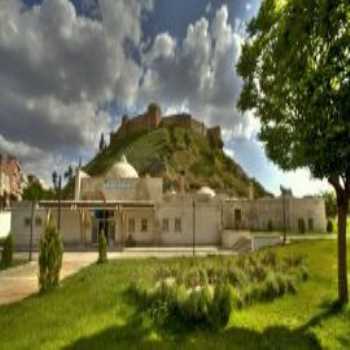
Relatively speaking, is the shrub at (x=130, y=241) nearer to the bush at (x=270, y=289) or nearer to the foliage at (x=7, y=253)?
the foliage at (x=7, y=253)

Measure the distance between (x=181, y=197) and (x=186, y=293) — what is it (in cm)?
3450

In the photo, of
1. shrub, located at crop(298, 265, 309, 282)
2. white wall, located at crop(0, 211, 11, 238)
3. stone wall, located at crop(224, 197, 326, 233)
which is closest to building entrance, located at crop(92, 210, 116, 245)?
stone wall, located at crop(224, 197, 326, 233)

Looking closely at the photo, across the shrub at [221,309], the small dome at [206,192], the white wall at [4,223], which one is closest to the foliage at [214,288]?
the shrub at [221,309]

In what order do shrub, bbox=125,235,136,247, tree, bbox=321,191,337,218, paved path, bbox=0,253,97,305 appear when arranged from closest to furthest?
paved path, bbox=0,253,97,305 < shrub, bbox=125,235,136,247 < tree, bbox=321,191,337,218

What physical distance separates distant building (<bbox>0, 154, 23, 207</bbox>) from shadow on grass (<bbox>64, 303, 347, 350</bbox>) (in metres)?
51.0

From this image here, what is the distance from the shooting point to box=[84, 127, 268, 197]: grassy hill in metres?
108

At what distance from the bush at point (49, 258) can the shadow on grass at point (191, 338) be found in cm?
578

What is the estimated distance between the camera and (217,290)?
31.6 feet

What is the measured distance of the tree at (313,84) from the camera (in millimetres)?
8094

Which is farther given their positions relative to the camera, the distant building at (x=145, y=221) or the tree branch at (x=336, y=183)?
the distant building at (x=145, y=221)

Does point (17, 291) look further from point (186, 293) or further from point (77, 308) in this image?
point (186, 293)

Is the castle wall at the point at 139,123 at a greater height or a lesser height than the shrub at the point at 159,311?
greater

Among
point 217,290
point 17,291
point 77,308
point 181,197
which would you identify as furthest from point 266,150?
point 181,197

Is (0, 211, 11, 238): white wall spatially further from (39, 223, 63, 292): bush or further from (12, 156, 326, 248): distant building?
(39, 223, 63, 292): bush
